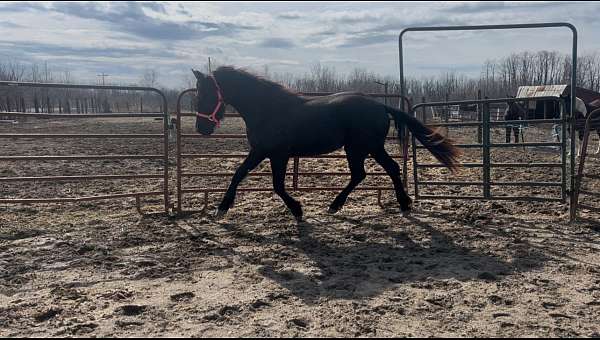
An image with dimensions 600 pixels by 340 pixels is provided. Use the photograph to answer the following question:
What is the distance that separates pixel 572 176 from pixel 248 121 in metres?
3.92

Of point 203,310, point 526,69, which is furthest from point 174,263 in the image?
point 526,69

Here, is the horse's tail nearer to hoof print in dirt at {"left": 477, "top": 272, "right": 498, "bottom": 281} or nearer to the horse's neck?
the horse's neck

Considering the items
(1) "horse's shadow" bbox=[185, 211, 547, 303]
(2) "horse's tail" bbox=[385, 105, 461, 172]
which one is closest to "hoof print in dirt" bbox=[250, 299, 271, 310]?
(1) "horse's shadow" bbox=[185, 211, 547, 303]

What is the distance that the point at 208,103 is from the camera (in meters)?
5.79

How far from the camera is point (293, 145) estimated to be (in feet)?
18.3

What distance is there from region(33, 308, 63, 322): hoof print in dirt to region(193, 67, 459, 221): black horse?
8.62 feet

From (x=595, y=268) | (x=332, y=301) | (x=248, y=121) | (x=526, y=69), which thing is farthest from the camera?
(x=526, y=69)

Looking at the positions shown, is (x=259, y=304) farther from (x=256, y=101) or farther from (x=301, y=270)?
(x=256, y=101)

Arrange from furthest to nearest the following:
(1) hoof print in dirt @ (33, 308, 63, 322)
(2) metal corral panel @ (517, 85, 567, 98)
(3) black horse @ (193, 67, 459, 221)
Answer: (2) metal corral panel @ (517, 85, 567, 98), (3) black horse @ (193, 67, 459, 221), (1) hoof print in dirt @ (33, 308, 63, 322)

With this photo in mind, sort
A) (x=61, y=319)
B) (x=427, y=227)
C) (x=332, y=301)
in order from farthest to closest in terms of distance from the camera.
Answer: (x=427, y=227) < (x=332, y=301) < (x=61, y=319)

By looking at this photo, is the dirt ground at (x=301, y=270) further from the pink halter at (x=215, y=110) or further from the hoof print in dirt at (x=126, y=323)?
the pink halter at (x=215, y=110)

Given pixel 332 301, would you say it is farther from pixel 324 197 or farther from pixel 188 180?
pixel 188 180

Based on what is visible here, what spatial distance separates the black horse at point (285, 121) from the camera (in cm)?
556

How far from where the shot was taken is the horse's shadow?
12.2 feet
